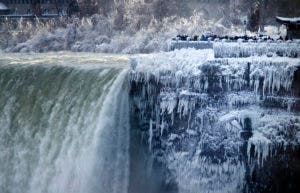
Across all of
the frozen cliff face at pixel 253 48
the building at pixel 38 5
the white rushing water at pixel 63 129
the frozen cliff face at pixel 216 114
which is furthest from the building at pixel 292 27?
the building at pixel 38 5

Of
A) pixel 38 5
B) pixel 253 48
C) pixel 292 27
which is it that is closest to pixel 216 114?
pixel 253 48

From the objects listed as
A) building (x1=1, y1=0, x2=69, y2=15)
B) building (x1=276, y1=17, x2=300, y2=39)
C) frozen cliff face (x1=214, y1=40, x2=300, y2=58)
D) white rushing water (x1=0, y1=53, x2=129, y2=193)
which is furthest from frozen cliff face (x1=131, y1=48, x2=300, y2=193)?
building (x1=1, y1=0, x2=69, y2=15)

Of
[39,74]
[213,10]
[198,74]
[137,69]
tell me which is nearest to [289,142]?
[198,74]

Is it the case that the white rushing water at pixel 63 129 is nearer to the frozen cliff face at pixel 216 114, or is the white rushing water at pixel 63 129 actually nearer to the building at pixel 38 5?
the frozen cliff face at pixel 216 114

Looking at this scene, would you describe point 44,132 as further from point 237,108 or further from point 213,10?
point 213,10

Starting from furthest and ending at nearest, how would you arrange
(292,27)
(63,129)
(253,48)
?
(63,129)
(292,27)
(253,48)

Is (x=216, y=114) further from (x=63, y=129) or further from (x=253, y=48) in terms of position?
(x=63, y=129)
